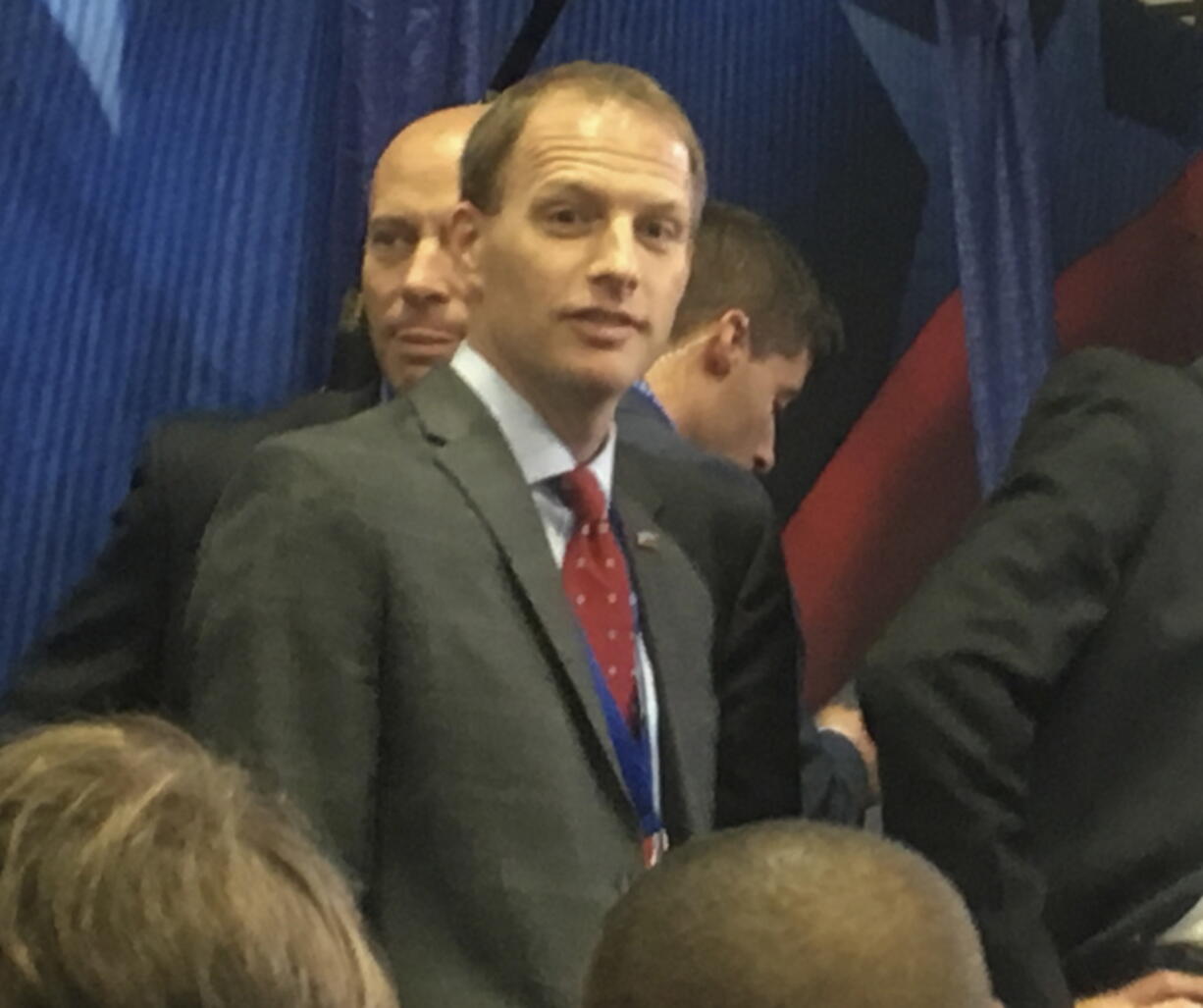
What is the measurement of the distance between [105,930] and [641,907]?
0.30m

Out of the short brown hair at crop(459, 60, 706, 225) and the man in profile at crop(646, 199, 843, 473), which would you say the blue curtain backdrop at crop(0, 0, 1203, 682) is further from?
the short brown hair at crop(459, 60, 706, 225)

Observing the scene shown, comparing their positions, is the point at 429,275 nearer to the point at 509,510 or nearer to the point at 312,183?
the point at 312,183

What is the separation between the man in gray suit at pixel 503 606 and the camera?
1.12 meters

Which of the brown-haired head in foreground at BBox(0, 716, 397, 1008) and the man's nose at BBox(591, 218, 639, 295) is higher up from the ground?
the man's nose at BBox(591, 218, 639, 295)

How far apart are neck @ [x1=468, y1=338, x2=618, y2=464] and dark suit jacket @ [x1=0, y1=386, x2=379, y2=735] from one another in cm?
38

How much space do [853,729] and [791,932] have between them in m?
1.03

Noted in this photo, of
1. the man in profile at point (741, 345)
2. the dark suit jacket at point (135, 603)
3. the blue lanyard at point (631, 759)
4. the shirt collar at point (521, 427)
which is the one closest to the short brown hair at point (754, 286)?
Result: the man in profile at point (741, 345)

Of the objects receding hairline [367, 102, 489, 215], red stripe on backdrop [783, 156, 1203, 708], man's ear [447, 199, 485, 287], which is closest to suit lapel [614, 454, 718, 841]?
man's ear [447, 199, 485, 287]

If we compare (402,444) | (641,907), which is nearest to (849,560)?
(402,444)

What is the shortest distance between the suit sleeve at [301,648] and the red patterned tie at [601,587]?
17cm

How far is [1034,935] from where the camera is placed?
49.2 inches

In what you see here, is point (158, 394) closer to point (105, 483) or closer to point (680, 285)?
point (105, 483)

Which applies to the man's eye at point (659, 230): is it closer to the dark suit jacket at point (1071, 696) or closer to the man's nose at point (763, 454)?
the dark suit jacket at point (1071, 696)

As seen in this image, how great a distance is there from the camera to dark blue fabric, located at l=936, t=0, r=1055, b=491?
6.75 feet
